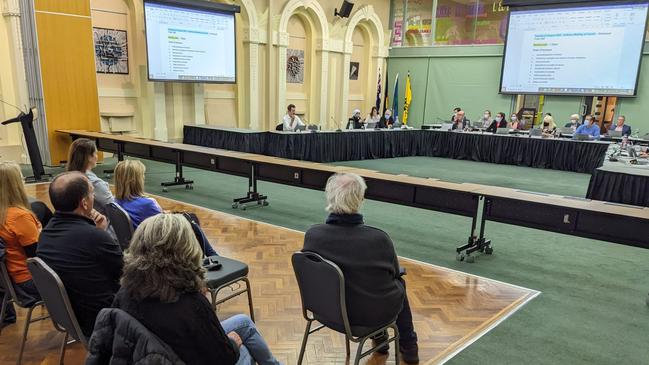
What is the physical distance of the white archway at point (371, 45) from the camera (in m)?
13.5

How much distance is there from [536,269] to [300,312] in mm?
2336

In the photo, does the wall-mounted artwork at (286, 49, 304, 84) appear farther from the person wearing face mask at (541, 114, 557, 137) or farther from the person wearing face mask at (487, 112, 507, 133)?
the person wearing face mask at (541, 114, 557, 137)

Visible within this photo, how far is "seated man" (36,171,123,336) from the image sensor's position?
1.91 m

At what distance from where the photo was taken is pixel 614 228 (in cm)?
344

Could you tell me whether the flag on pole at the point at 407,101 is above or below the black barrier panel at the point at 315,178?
above

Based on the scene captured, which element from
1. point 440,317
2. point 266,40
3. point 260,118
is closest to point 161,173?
point 260,118

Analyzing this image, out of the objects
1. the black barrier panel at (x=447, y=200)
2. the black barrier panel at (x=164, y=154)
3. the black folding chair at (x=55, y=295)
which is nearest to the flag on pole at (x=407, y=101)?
the black barrier panel at (x=164, y=154)

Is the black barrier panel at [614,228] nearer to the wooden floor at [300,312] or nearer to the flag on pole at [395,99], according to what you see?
the wooden floor at [300,312]

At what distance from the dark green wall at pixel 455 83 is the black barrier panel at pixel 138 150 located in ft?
32.1

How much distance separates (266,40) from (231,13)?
1.34 metres

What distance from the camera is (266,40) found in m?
11.6

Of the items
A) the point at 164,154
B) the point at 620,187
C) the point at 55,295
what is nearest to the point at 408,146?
the point at 620,187

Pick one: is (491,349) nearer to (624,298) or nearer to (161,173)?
(624,298)

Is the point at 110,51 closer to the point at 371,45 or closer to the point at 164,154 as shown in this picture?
the point at 164,154
